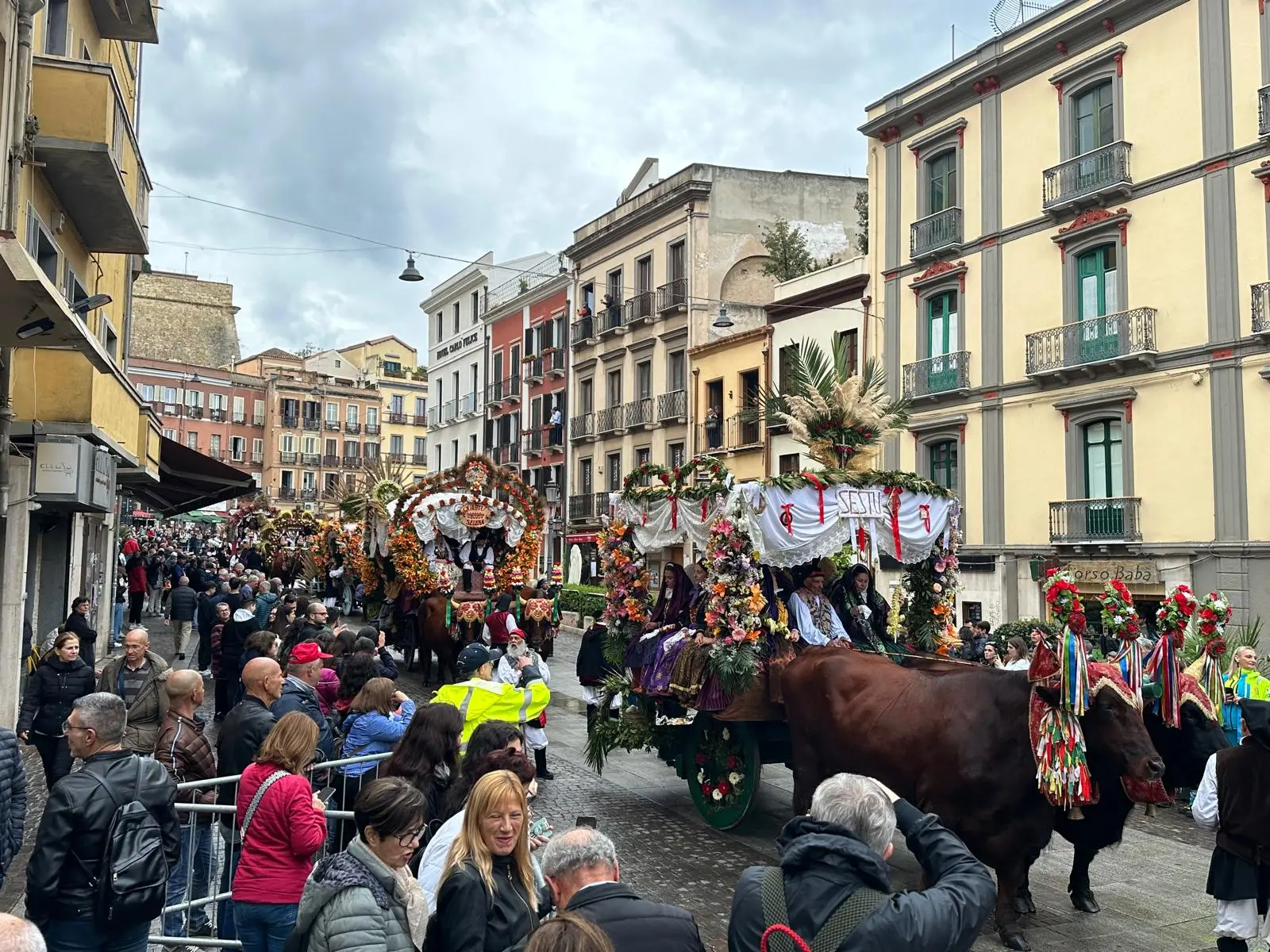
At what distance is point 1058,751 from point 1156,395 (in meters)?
16.9

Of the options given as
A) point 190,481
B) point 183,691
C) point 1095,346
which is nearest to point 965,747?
point 183,691

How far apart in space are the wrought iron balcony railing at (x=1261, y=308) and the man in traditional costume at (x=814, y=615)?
1346cm

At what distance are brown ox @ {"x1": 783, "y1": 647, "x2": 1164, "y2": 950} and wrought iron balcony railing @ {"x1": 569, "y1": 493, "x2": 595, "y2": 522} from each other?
3164 centimetres

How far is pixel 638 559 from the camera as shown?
11648 mm

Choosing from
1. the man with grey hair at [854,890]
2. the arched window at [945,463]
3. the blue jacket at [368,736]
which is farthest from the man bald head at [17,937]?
the arched window at [945,463]

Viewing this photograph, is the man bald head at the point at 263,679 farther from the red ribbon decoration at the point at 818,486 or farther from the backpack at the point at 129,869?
the red ribbon decoration at the point at 818,486

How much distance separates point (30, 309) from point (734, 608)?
6.25 m

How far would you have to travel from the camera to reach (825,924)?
10.1 feet

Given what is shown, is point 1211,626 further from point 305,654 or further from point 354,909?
point 354,909

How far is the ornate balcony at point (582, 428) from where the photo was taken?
134 ft

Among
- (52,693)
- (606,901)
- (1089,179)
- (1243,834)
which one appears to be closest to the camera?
(606,901)

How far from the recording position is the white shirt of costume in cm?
1020

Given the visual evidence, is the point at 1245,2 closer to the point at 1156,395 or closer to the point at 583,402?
the point at 1156,395

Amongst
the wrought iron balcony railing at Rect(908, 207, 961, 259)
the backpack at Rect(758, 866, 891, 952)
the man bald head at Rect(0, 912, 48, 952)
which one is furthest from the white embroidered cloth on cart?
the wrought iron balcony railing at Rect(908, 207, 961, 259)
